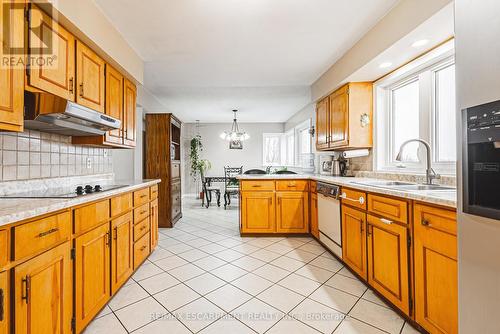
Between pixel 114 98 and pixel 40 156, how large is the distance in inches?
33.7

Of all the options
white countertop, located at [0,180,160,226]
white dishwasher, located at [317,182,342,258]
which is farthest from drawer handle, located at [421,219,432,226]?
white countertop, located at [0,180,160,226]

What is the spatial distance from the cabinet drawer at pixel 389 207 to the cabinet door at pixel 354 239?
0.58 feet

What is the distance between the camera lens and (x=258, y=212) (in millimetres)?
3471

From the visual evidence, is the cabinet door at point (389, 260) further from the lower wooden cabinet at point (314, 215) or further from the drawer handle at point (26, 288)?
the drawer handle at point (26, 288)

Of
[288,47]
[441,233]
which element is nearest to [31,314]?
[441,233]

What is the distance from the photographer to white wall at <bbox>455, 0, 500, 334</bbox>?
32.5 inches

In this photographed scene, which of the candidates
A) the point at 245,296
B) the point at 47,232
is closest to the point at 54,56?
the point at 47,232

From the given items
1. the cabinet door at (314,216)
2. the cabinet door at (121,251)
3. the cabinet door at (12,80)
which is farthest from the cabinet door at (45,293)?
the cabinet door at (314,216)

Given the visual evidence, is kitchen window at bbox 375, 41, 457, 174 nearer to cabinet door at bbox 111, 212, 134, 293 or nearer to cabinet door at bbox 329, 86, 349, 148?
cabinet door at bbox 329, 86, 349, 148

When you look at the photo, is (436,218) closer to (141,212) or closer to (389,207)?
(389,207)

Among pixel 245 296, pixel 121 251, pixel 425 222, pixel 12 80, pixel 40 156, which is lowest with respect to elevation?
pixel 245 296

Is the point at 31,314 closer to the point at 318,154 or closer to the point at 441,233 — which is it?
the point at 441,233

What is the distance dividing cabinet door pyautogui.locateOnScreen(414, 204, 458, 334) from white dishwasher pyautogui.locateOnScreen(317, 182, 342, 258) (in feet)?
3.53

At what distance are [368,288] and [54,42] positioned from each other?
3013 millimetres
